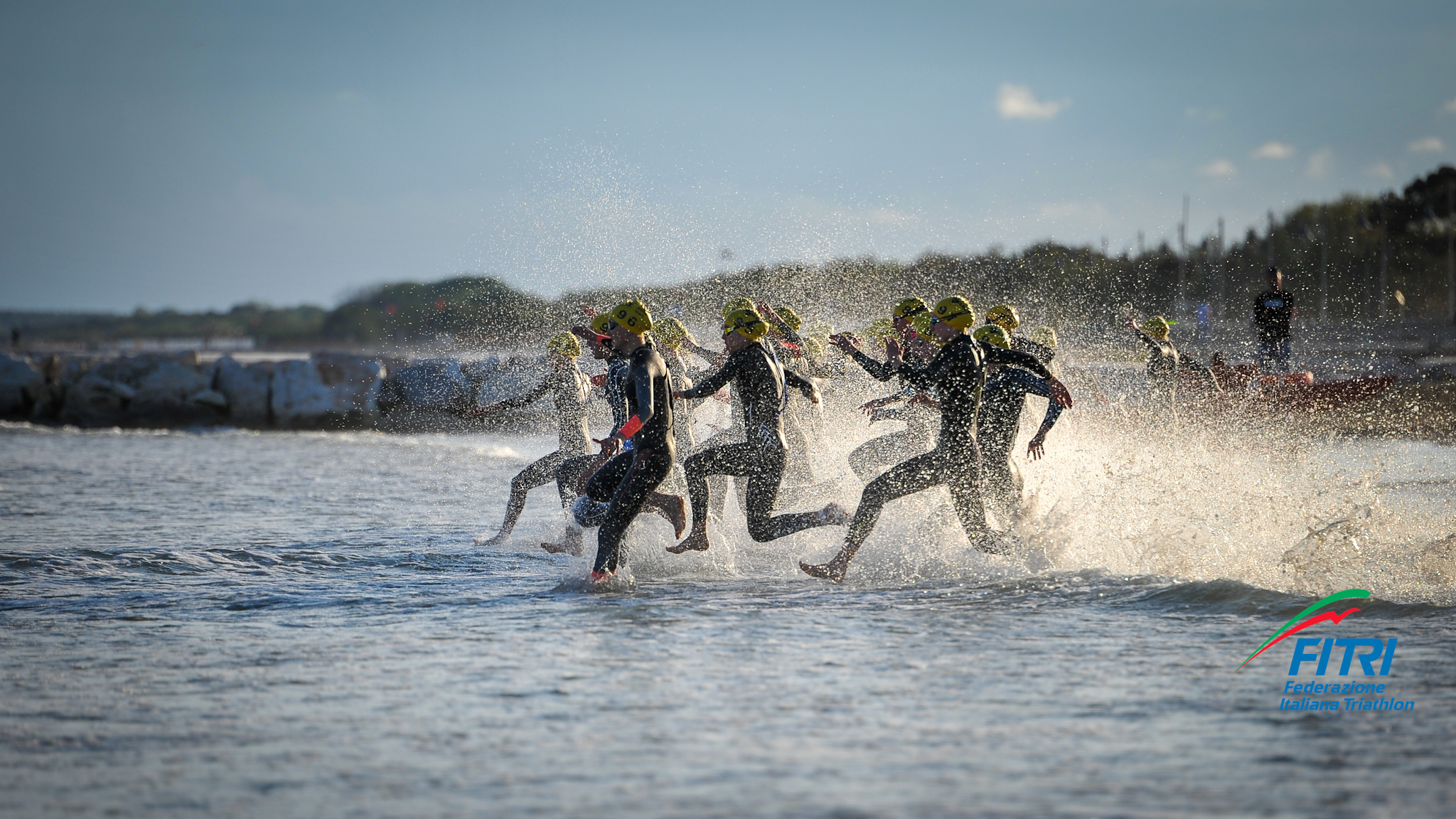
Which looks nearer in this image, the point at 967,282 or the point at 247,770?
the point at 247,770

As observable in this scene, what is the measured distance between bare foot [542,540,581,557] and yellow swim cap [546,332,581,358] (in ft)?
6.87

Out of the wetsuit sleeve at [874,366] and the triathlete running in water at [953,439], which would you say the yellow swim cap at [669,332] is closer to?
the wetsuit sleeve at [874,366]

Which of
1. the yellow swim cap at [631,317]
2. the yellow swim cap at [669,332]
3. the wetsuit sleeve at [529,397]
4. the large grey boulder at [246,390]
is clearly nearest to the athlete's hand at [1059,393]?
the yellow swim cap at [631,317]

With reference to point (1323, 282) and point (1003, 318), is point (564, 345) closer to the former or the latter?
point (1003, 318)

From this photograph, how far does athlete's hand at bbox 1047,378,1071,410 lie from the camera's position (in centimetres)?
917

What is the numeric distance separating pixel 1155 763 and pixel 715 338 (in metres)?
22.2

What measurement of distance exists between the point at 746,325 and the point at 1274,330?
15.3 metres

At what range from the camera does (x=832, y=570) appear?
30.4 ft

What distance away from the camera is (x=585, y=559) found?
1048 cm

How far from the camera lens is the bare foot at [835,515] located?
9352 millimetres

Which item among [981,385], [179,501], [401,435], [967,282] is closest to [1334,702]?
[981,385]

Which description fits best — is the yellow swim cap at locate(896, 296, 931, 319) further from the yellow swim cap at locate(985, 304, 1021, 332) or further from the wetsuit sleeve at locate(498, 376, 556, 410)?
the wetsuit sleeve at locate(498, 376, 556, 410)

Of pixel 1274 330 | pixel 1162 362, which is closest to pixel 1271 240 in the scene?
pixel 1274 330

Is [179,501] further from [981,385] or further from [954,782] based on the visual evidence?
[954,782]
